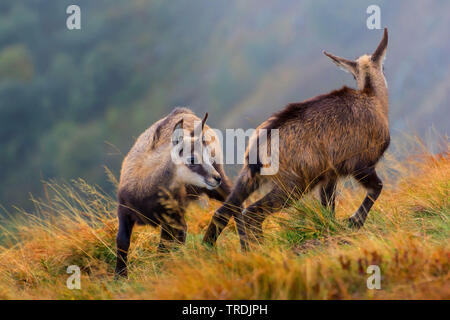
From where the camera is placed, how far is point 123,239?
6215mm

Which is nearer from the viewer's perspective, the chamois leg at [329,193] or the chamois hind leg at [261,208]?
the chamois hind leg at [261,208]

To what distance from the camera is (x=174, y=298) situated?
3.98m

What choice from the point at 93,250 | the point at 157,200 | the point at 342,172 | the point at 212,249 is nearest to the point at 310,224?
the point at 342,172

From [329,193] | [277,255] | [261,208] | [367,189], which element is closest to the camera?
[277,255]

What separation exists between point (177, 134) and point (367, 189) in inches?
97.3

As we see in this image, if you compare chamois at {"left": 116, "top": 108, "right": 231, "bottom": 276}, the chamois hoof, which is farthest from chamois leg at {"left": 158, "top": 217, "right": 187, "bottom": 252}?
the chamois hoof

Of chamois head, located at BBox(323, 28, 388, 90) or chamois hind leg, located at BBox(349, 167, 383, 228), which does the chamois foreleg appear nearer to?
chamois hind leg, located at BBox(349, 167, 383, 228)

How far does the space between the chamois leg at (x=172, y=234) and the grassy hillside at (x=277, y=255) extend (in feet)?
0.74

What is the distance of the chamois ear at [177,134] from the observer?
20.5 ft

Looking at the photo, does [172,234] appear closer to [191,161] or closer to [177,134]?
[191,161]

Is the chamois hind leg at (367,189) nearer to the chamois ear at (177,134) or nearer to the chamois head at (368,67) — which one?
the chamois head at (368,67)

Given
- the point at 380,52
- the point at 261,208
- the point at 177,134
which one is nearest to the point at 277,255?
the point at 261,208

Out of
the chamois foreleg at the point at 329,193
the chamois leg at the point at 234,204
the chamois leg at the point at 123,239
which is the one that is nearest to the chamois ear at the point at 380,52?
the chamois foreleg at the point at 329,193
